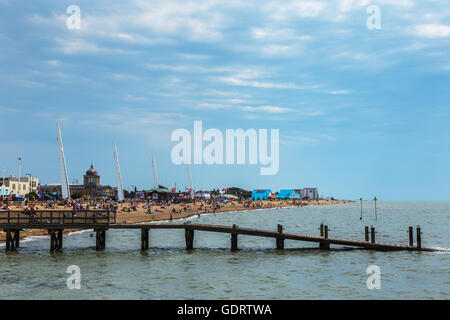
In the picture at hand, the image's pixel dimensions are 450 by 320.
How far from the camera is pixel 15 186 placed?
134875mm

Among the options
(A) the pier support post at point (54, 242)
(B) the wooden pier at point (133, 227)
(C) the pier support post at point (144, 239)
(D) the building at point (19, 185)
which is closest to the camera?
(B) the wooden pier at point (133, 227)

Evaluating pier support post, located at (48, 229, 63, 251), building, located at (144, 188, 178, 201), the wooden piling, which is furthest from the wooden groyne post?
building, located at (144, 188, 178, 201)

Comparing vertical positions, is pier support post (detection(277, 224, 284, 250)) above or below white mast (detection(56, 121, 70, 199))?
below

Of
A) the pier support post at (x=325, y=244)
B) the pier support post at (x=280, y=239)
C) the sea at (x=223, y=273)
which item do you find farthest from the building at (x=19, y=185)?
the pier support post at (x=325, y=244)

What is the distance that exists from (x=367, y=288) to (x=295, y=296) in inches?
162

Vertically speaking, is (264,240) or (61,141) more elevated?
(61,141)

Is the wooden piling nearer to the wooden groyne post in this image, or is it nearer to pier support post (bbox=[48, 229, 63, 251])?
pier support post (bbox=[48, 229, 63, 251])

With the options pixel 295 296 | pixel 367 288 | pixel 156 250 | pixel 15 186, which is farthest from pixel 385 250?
pixel 15 186

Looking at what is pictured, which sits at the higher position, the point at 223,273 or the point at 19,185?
the point at 19,185

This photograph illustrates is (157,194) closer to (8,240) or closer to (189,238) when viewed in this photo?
(8,240)

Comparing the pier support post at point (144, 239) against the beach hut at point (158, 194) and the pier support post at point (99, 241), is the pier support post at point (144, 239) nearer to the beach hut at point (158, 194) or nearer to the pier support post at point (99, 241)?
the pier support post at point (99, 241)

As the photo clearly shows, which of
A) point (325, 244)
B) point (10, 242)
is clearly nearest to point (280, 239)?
point (325, 244)
